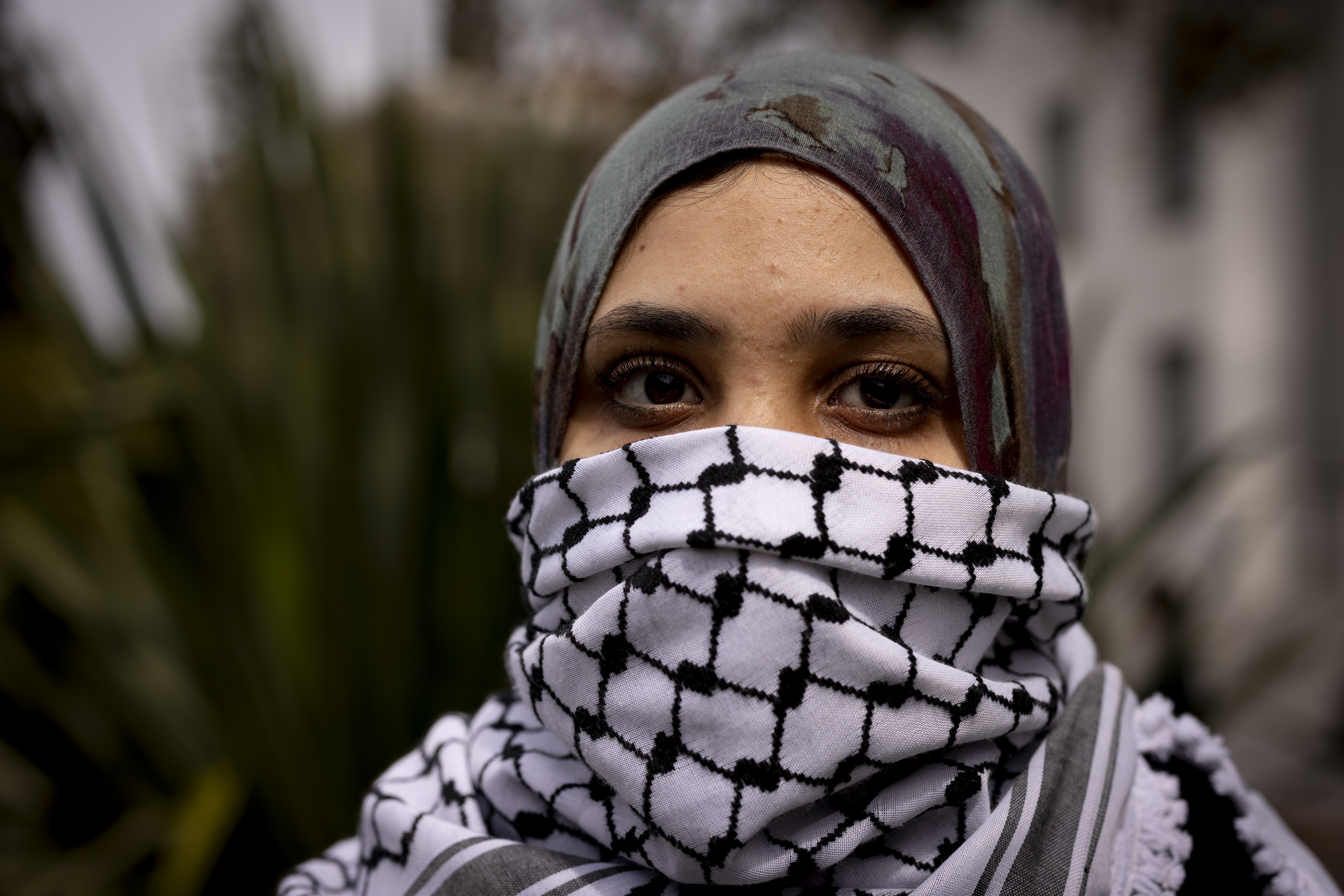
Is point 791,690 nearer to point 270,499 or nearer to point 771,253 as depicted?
point 771,253

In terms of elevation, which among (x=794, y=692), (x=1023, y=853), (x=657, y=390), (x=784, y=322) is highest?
(x=784, y=322)

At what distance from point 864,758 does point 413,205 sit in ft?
6.29

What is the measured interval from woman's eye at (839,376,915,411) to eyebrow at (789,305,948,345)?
0.05 metres

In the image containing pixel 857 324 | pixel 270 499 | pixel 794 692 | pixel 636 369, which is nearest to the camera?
pixel 794 692

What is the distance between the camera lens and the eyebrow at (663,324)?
935 mm

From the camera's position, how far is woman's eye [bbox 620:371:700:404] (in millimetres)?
1011

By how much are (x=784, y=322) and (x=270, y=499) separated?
1.78 m

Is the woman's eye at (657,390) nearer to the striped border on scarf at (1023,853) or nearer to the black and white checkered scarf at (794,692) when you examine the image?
the black and white checkered scarf at (794,692)

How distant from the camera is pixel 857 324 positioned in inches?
36.3

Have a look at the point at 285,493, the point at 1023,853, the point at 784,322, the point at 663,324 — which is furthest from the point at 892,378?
the point at 285,493

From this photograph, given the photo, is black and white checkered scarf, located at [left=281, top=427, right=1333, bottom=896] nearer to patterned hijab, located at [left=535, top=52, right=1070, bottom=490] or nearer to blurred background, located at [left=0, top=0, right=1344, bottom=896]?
patterned hijab, located at [left=535, top=52, right=1070, bottom=490]

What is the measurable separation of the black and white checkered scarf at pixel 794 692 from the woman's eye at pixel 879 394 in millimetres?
99

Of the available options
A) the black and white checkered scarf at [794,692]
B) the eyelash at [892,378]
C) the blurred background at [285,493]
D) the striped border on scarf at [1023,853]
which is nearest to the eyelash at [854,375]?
the eyelash at [892,378]

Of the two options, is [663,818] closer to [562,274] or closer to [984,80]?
[562,274]
